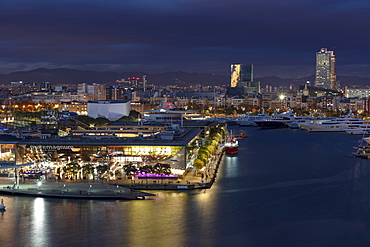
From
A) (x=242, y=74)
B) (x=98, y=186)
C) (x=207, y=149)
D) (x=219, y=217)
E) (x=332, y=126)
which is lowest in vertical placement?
(x=219, y=217)

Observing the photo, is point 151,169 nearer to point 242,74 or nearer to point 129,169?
point 129,169

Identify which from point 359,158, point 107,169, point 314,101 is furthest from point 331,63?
point 107,169

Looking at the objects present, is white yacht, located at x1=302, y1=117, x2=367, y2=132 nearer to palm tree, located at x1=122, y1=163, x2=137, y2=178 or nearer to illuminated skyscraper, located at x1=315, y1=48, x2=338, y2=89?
palm tree, located at x1=122, y1=163, x2=137, y2=178

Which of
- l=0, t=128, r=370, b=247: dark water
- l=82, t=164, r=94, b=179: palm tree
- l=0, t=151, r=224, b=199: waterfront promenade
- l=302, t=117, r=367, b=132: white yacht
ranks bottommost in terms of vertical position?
l=0, t=128, r=370, b=247: dark water

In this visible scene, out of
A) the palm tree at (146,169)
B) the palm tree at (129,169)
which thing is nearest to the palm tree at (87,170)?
the palm tree at (129,169)

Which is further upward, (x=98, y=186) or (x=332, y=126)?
(x=332, y=126)

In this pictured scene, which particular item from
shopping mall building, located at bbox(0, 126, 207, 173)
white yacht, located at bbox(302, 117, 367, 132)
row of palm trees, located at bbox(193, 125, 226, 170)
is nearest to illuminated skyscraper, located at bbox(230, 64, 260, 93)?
white yacht, located at bbox(302, 117, 367, 132)

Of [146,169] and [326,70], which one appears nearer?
[146,169]

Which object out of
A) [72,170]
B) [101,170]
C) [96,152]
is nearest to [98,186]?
[101,170]
